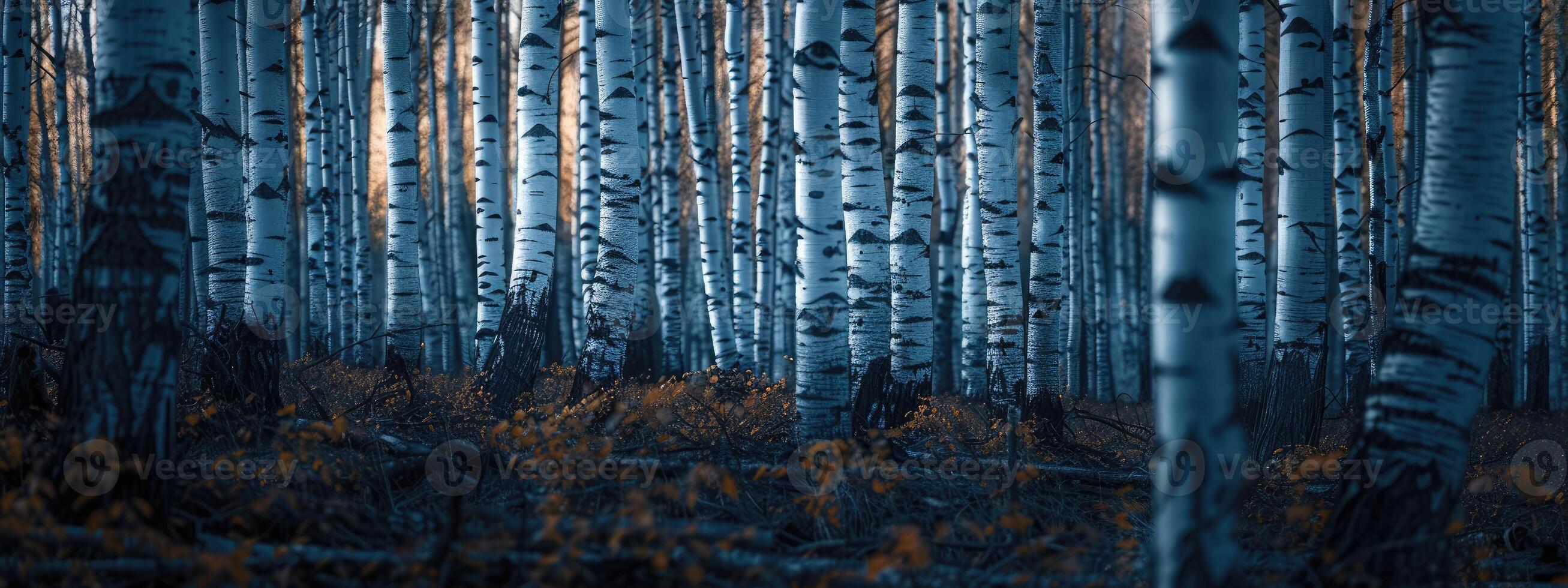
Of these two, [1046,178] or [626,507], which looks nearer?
[626,507]

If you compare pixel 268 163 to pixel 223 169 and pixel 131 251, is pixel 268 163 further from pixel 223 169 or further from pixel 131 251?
pixel 131 251

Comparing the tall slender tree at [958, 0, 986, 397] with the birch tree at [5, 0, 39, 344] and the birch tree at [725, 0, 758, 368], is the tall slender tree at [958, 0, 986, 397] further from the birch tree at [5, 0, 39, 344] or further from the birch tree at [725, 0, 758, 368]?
the birch tree at [5, 0, 39, 344]

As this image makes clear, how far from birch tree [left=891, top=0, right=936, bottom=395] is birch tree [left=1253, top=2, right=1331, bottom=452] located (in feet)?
8.01

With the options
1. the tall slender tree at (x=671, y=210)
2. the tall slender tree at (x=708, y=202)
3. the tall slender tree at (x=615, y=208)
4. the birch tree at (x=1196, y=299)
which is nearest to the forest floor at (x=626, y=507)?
the birch tree at (x=1196, y=299)

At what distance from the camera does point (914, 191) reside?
20.7 feet

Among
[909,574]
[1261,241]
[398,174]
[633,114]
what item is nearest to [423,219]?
[398,174]

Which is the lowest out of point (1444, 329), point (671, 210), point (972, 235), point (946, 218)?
point (1444, 329)

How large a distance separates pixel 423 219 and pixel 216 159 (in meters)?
13.6

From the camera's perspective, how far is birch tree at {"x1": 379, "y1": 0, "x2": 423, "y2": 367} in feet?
28.3

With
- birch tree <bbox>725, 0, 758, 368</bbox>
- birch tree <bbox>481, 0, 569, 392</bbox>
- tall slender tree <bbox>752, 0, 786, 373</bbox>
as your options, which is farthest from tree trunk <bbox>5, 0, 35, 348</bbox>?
birch tree <bbox>725, 0, 758, 368</bbox>

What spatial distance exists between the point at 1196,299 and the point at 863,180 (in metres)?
3.54

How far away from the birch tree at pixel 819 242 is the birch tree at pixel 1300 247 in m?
3.13

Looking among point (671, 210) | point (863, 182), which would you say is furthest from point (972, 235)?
point (671, 210)

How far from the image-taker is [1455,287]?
300cm
